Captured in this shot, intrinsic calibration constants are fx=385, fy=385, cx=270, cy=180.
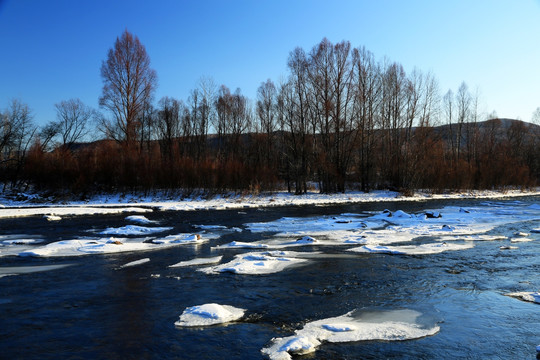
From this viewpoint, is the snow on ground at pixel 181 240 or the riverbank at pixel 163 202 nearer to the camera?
the snow on ground at pixel 181 240

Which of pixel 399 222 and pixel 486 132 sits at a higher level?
pixel 486 132

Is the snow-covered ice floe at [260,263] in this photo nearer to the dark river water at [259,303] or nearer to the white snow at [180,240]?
the dark river water at [259,303]

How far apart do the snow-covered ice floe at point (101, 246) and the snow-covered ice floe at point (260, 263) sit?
3122 millimetres

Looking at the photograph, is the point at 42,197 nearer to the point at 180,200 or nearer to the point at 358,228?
the point at 180,200

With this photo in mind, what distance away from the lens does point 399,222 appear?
55.3 feet

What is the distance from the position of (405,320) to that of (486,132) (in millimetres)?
65141

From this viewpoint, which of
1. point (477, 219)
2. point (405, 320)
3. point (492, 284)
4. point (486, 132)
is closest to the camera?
point (405, 320)

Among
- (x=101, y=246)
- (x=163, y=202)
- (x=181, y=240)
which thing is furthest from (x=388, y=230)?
(x=163, y=202)

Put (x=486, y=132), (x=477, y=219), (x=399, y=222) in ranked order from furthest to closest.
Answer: (x=486, y=132), (x=477, y=219), (x=399, y=222)

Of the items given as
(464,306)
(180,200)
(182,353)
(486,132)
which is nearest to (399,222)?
(464,306)

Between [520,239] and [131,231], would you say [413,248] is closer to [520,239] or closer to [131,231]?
[520,239]

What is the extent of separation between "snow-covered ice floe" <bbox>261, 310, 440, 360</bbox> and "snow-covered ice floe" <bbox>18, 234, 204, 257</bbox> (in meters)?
7.28

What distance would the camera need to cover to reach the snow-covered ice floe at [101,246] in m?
10.5

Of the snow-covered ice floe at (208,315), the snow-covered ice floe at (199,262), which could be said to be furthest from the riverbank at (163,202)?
the snow-covered ice floe at (208,315)
